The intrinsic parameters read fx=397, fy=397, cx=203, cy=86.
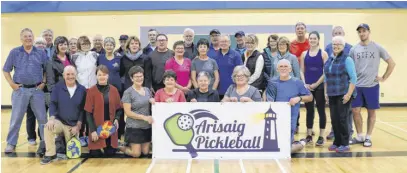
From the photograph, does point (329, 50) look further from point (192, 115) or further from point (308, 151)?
point (192, 115)

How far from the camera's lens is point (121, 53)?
17.8ft

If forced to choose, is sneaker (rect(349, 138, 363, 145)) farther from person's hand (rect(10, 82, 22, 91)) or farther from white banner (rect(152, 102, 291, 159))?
person's hand (rect(10, 82, 22, 91))

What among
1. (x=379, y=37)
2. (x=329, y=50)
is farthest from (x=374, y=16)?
(x=329, y=50)

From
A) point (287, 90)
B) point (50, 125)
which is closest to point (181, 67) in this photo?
point (287, 90)

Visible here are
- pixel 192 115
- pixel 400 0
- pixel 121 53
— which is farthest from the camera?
pixel 400 0

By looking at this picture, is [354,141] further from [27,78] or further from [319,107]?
[27,78]

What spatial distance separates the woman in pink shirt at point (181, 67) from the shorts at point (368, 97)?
2202 mm

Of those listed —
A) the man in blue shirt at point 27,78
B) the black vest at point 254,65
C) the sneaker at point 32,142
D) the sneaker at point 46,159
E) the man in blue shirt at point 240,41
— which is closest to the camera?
the sneaker at point 46,159

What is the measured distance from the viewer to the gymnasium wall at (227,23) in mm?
9805

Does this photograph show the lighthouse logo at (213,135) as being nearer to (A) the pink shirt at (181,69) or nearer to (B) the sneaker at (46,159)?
(A) the pink shirt at (181,69)

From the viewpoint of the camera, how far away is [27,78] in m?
4.80

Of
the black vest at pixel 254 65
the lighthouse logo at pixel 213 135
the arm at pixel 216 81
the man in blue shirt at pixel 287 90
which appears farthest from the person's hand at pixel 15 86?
the man in blue shirt at pixel 287 90

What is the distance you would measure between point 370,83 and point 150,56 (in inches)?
112

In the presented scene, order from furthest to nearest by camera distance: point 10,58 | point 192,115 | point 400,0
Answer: point 400,0, point 10,58, point 192,115
